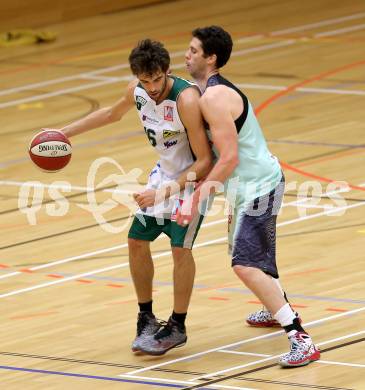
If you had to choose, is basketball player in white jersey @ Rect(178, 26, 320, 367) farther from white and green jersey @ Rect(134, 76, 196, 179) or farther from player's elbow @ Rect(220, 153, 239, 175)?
white and green jersey @ Rect(134, 76, 196, 179)

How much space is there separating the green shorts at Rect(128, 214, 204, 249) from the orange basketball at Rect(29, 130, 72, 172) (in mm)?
746

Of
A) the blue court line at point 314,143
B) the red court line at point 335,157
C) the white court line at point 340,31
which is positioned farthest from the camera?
the white court line at point 340,31

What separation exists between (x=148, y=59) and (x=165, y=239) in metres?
3.74

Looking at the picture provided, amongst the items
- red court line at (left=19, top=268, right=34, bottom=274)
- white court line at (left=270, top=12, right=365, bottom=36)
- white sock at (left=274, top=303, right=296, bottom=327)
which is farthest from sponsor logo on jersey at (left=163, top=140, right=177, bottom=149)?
white court line at (left=270, top=12, right=365, bottom=36)

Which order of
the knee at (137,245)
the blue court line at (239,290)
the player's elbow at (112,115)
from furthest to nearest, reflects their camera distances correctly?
the blue court line at (239,290), the player's elbow at (112,115), the knee at (137,245)

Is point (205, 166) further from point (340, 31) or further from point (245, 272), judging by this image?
point (340, 31)

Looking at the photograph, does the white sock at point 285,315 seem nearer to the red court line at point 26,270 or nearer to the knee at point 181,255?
the knee at point 181,255

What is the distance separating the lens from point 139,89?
28.4 feet

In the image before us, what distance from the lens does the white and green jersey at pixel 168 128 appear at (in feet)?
27.8

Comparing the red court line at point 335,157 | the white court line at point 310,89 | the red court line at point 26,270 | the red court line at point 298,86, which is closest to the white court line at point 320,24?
the red court line at point 298,86

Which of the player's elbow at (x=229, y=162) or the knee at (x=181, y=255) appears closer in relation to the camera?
the player's elbow at (x=229, y=162)

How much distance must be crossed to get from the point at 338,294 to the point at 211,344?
1.30 m

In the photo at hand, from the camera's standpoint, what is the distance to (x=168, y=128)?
334 inches

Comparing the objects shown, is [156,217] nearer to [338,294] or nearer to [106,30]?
[338,294]
